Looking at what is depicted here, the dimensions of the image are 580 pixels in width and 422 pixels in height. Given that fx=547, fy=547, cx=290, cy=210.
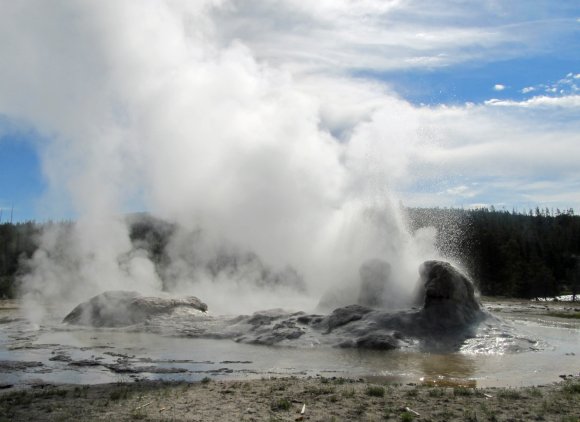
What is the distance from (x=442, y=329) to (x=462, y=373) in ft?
13.9

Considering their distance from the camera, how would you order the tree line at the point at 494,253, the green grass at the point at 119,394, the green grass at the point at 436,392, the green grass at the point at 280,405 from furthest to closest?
1. the tree line at the point at 494,253
2. the green grass at the point at 436,392
3. the green grass at the point at 119,394
4. the green grass at the point at 280,405

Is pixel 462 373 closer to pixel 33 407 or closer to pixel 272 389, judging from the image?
pixel 272 389

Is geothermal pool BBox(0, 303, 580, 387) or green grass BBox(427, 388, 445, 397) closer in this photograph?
green grass BBox(427, 388, 445, 397)

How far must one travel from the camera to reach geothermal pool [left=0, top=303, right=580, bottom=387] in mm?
11797

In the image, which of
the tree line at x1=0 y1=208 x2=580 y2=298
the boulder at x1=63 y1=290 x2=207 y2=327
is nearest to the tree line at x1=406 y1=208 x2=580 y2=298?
the tree line at x1=0 y1=208 x2=580 y2=298

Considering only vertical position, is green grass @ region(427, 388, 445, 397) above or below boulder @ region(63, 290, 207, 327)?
below

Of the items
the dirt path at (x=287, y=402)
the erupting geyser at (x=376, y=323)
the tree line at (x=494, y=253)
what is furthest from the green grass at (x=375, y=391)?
the tree line at (x=494, y=253)

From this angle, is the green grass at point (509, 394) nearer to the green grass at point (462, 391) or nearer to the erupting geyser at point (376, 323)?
the green grass at point (462, 391)

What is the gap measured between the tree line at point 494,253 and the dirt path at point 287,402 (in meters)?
32.6

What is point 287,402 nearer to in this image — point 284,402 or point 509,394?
point 284,402

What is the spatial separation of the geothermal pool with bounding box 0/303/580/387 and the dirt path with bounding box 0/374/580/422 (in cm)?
145

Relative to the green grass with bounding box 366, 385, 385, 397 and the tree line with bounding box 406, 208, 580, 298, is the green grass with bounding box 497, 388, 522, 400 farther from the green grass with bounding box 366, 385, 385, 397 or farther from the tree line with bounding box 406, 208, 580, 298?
the tree line with bounding box 406, 208, 580, 298

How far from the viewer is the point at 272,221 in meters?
30.3

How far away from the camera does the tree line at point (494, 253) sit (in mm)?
51656
